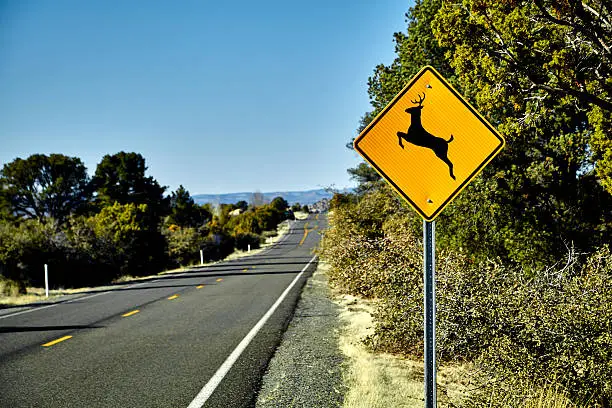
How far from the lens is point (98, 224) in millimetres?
32219

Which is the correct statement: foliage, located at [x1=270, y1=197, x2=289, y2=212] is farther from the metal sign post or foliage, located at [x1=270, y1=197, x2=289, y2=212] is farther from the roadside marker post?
the metal sign post

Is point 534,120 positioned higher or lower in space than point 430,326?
higher

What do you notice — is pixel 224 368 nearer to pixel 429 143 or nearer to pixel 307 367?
pixel 307 367

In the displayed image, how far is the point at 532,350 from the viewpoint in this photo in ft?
16.0

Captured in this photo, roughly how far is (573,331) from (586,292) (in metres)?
0.58

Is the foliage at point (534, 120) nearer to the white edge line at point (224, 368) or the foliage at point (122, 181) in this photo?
the white edge line at point (224, 368)

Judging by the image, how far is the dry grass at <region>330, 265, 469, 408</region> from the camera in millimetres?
5043

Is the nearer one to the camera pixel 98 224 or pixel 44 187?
pixel 98 224

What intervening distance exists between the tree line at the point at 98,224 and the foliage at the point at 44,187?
93mm

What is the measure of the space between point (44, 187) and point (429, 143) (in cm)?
5848

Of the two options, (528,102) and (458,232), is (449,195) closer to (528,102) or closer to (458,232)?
(528,102)

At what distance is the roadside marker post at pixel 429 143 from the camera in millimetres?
3789

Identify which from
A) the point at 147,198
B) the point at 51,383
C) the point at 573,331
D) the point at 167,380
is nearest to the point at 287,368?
the point at 167,380

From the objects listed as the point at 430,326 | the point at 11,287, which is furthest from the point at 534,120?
the point at 11,287
